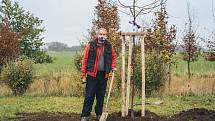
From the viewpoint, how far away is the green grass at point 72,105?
39.9 ft

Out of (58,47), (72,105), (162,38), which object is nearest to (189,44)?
(162,38)

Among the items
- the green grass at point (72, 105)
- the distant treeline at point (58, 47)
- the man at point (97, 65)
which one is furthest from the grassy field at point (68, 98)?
the distant treeline at point (58, 47)

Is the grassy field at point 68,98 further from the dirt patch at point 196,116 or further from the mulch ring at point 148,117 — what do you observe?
the dirt patch at point 196,116

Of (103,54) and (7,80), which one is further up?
(103,54)

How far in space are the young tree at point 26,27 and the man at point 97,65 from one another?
58.1 ft

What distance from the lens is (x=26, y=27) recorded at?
27328 mm

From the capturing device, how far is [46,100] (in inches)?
580

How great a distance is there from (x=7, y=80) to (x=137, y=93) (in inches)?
207

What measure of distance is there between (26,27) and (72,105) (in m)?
15.1

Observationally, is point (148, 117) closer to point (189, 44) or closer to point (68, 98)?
point (68, 98)

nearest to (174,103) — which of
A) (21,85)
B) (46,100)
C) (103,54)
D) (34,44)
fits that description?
(46,100)

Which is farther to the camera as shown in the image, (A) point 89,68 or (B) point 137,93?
(B) point 137,93

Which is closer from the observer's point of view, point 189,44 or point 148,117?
point 148,117

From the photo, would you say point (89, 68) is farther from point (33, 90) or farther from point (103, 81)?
point (33, 90)
